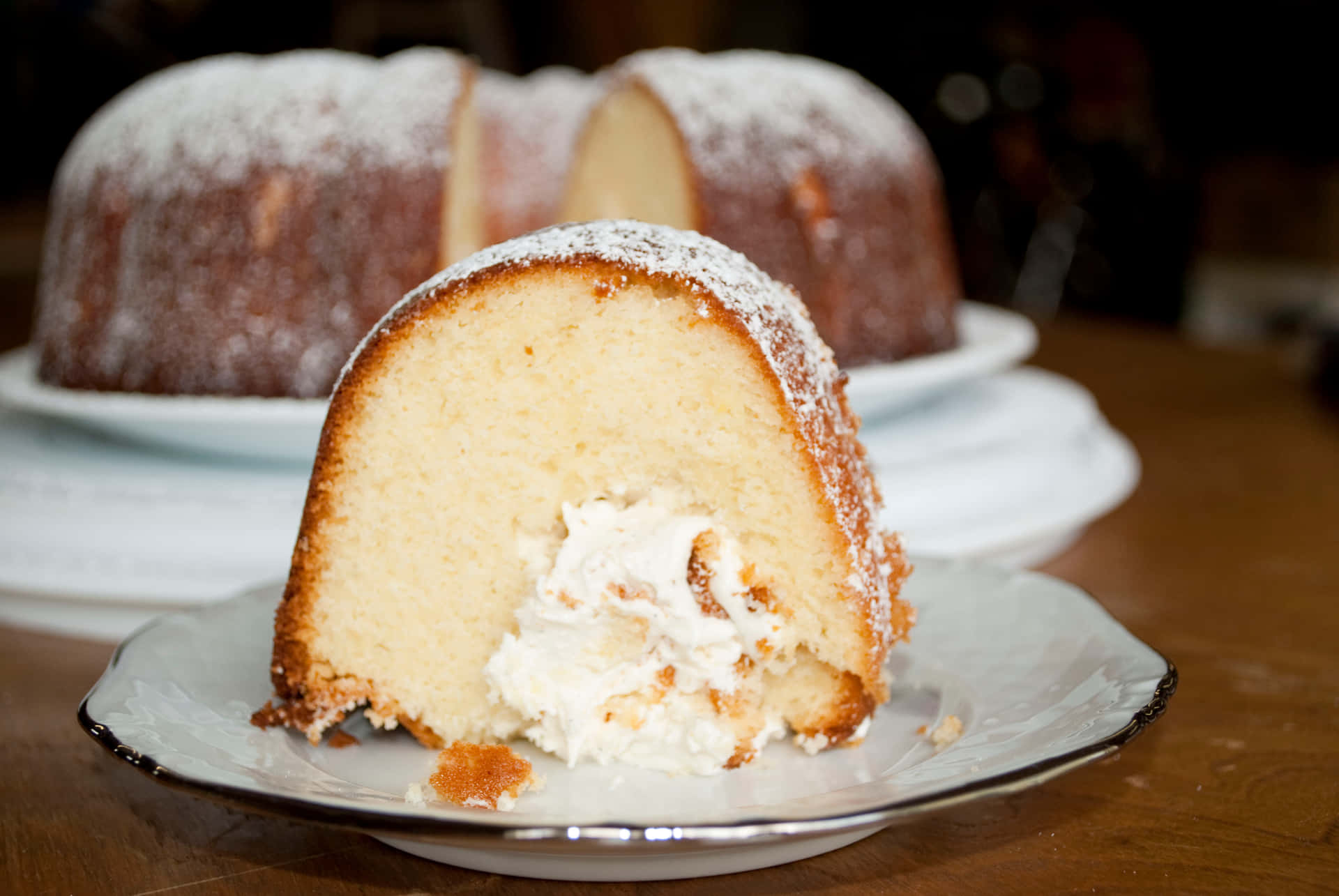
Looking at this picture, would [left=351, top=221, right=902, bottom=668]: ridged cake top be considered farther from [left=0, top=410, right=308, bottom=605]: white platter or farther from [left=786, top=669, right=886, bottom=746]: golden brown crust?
[left=0, top=410, right=308, bottom=605]: white platter

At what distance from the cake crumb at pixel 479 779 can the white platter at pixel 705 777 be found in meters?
0.02

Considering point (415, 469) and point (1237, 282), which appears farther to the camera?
point (1237, 282)

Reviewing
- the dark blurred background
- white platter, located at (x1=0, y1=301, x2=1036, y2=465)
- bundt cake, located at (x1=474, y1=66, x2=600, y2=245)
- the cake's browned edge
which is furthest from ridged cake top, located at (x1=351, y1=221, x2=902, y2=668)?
the dark blurred background

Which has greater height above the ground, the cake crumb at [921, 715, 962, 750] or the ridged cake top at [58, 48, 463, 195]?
the ridged cake top at [58, 48, 463, 195]

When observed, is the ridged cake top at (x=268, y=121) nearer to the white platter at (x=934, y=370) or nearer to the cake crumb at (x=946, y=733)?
the white platter at (x=934, y=370)

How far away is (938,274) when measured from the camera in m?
1.89

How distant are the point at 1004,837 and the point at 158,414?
3.26 ft

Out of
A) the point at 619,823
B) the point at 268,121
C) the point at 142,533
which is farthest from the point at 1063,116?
the point at 619,823

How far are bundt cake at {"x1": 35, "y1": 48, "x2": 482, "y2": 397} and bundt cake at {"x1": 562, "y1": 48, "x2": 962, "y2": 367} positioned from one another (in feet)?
0.82

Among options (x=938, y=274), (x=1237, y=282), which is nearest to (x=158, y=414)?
(x=938, y=274)

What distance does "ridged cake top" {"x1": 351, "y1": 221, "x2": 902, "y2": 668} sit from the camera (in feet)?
2.73

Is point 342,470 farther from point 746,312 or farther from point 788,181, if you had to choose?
point 788,181

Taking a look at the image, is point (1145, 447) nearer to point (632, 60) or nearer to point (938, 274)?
point (938, 274)

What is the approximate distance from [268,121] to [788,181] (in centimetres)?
67
